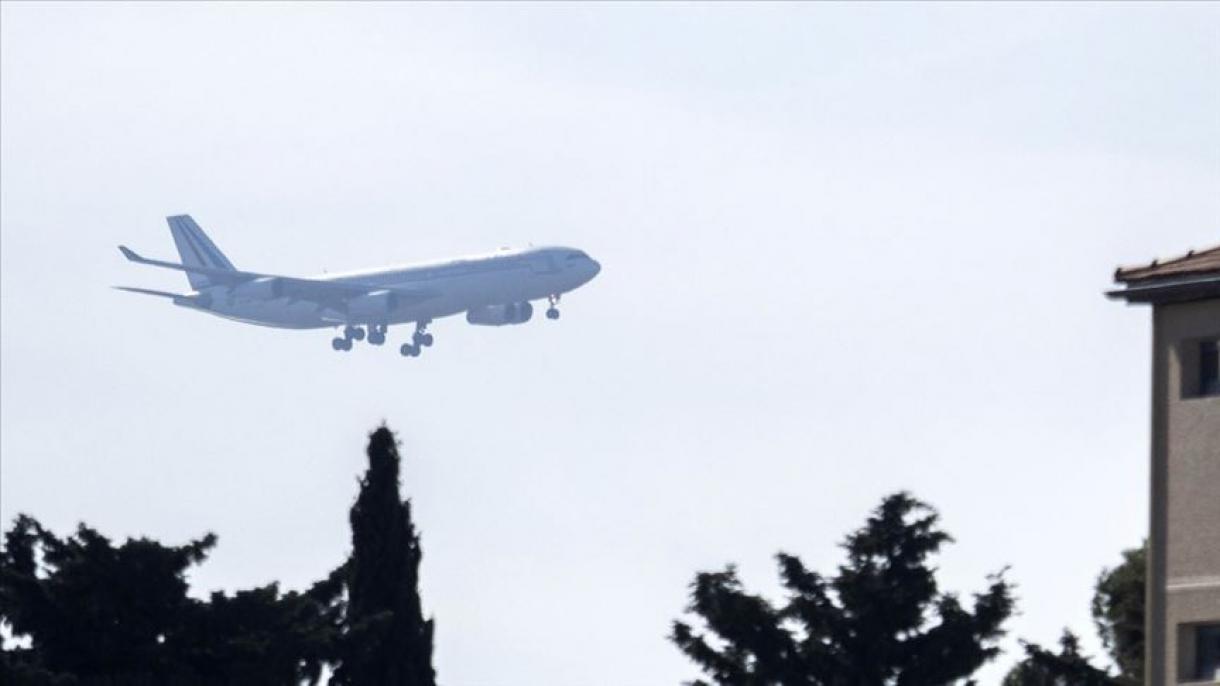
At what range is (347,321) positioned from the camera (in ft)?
348

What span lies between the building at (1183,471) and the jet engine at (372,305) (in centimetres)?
8009

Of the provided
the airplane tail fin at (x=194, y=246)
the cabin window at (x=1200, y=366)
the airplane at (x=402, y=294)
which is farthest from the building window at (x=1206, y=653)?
the airplane tail fin at (x=194, y=246)

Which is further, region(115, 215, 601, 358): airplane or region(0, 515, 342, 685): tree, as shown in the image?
region(115, 215, 601, 358): airplane

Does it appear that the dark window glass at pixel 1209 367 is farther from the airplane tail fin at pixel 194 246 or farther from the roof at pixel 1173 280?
the airplane tail fin at pixel 194 246

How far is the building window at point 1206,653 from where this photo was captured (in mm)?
23156

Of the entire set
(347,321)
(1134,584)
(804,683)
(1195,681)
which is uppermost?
(347,321)

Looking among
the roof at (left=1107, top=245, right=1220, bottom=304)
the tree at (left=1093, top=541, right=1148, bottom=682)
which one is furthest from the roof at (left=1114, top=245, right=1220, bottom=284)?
the tree at (left=1093, top=541, right=1148, bottom=682)

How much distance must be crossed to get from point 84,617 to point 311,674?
3145mm

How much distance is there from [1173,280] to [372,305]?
8130 cm

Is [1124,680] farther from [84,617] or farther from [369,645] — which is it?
[84,617]

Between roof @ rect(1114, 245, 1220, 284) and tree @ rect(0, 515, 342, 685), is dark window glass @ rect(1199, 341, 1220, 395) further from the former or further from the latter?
tree @ rect(0, 515, 342, 685)

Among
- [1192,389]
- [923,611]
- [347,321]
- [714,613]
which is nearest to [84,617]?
[714,613]

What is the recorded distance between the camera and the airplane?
336 ft

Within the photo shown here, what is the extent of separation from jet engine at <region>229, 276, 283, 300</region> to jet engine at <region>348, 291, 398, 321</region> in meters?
3.32
